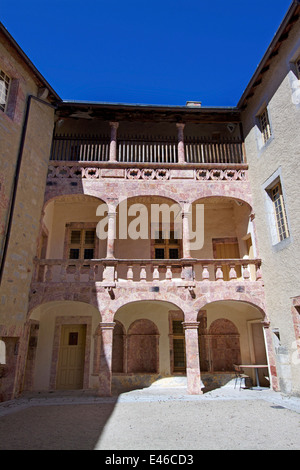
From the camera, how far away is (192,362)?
805 centimetres

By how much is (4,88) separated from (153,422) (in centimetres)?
917

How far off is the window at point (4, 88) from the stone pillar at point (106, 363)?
22.2ft

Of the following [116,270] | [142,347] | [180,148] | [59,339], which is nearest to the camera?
[116,270]

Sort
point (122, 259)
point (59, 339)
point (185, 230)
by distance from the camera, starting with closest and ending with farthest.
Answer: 1. point (122, 259)
2. point (185, 230)
3. point (59, 339)

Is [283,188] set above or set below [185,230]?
above

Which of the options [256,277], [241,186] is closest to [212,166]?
[241,186]

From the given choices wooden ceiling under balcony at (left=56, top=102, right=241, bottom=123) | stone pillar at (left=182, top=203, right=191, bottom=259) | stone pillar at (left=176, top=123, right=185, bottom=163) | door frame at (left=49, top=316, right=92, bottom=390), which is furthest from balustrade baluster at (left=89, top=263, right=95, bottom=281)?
wooden ceiling under balcony at (left=56, top=102, right=241, bottom=123)

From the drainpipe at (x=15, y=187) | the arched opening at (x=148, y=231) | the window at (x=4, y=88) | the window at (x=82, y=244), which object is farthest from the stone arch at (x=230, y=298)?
the window at (x=4, y=88)

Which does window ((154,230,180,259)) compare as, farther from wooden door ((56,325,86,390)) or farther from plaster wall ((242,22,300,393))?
wooden door ((56,325,86,390))

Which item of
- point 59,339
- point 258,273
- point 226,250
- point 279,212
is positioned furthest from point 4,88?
point 258,273

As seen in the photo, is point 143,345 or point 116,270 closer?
point 116,270

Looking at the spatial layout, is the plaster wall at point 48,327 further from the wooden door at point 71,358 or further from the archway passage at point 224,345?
the archway passage at point 224,345

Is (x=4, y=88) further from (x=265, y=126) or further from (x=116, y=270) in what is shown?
(x=265, y=126)

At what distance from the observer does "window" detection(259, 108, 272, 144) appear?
9182mm
